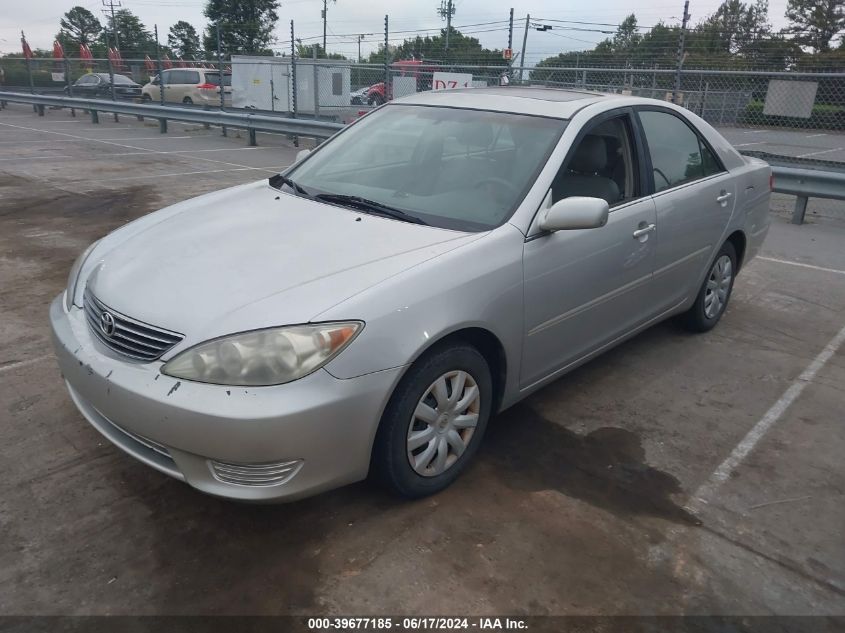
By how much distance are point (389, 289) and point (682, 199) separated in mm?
2371

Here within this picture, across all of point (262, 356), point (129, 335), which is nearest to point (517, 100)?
point (262, 356)

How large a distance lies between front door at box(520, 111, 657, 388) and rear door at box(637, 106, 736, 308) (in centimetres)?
14

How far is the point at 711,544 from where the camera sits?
9.16ft

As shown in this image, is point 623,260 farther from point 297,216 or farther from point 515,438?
point 297,216

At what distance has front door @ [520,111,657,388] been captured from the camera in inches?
128

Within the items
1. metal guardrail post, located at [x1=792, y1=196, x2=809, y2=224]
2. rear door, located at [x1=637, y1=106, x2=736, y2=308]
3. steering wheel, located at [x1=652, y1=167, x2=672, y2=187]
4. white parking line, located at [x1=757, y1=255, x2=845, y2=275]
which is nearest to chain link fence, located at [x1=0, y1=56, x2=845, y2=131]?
metal guardrail post, located at [x1=792, y1=196, x2=809, y2=224]

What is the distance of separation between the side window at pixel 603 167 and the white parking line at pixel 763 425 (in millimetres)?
1399

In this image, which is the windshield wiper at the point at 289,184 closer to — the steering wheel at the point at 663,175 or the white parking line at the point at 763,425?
the steering wheel at the point at 663,175

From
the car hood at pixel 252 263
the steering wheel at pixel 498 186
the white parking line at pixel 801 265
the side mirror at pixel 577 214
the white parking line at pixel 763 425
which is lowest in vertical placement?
the white parking line at pixel 763 425

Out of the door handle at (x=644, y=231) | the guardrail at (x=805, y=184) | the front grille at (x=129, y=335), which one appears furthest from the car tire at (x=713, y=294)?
the guardrail at (x=805, y=184)

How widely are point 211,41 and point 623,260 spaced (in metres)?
47.5

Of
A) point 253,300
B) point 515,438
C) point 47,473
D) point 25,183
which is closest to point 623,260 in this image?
point 515,438

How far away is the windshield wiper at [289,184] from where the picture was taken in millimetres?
3684

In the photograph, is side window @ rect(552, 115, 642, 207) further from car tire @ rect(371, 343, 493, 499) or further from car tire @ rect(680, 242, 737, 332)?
car tire @ rect(680, 242, 737, 332)
